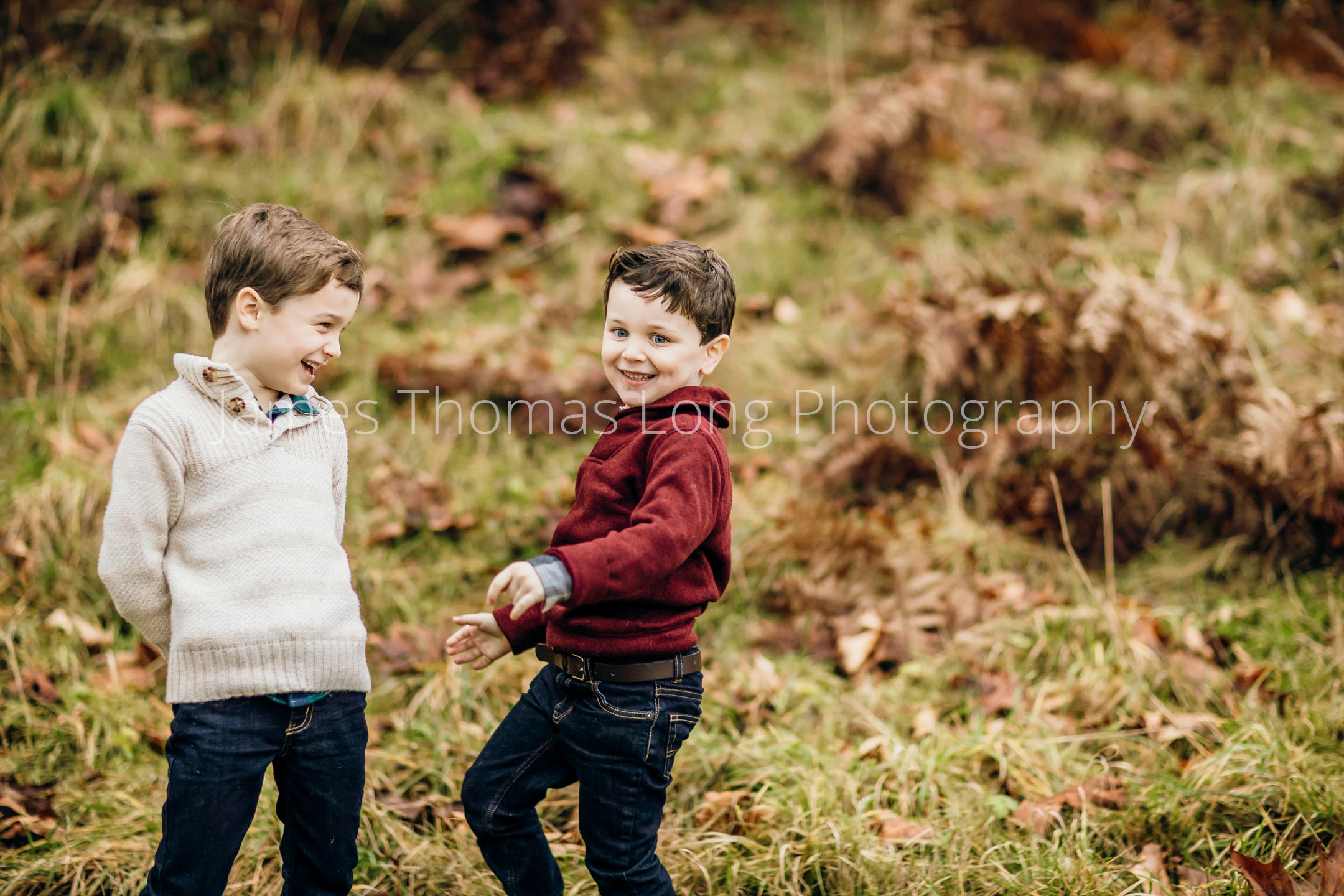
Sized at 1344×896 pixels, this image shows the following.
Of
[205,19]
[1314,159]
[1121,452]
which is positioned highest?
[205,19]

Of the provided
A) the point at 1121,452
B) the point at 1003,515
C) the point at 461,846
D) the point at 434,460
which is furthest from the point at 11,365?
the point at 1121,452

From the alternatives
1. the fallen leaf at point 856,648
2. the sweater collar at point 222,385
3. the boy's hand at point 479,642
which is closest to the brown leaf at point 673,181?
the fallen leaf at point 856,648

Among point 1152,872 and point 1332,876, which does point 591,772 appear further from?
point 1332,876

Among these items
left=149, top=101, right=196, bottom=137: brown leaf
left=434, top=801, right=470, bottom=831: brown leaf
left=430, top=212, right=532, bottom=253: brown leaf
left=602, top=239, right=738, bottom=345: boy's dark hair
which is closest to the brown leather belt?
left=602, top=239, right=738, bottom=345: boy's dark hair

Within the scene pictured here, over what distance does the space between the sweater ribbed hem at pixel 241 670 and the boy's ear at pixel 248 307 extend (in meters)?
0.68

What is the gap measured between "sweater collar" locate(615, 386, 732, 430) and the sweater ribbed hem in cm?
88

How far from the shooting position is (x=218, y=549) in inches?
81.3

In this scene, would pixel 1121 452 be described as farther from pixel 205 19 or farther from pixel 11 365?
pixel 205 19

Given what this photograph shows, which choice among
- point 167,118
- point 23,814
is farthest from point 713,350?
point 167,118

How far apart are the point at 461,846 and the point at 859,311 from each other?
354 cm

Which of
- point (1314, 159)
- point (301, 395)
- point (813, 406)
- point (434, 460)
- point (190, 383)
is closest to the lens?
point (190, 383)

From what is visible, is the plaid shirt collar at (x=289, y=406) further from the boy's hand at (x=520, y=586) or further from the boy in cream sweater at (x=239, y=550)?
the boy's hand at (x=520, y=586)

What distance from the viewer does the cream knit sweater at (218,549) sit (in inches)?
79.2

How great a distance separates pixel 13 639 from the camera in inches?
136
